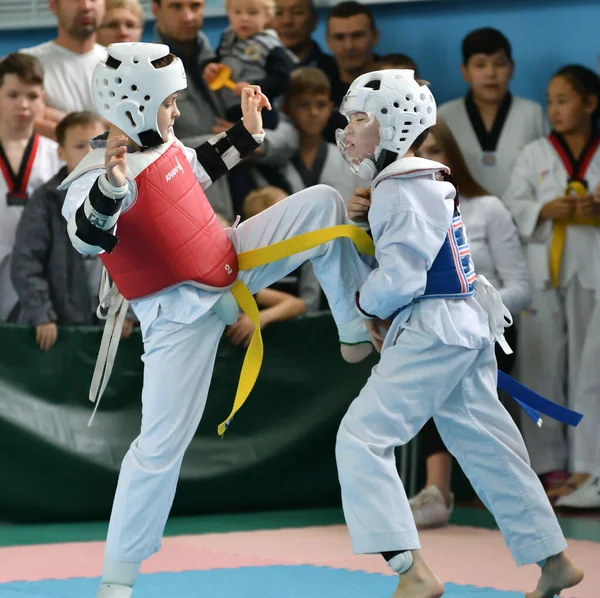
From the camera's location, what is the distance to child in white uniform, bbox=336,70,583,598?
372 centimetres

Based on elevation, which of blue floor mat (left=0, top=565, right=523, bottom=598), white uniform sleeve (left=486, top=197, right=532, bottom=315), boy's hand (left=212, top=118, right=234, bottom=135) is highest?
boy's hand (left=212, top=118, right=234, bottom=135)

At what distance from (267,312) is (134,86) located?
103 inches

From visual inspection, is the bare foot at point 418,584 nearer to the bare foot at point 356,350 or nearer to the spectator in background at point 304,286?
the bare foot at point 356,350

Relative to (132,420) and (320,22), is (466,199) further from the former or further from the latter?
(320,22)

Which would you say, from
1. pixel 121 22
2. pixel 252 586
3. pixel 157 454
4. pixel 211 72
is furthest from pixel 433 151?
pixel 157 454

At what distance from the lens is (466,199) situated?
20.6ft

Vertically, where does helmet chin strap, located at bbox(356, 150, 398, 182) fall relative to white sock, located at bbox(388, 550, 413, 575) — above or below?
above

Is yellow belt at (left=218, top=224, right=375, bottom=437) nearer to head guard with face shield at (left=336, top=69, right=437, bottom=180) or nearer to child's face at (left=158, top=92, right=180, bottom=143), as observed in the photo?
head guard with face shield at (left=336, top=69, right=437, bottom=180)

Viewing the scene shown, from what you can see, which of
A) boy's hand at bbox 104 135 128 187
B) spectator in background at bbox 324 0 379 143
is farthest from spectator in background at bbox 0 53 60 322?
boy's hand at bbox 104 135 128 187

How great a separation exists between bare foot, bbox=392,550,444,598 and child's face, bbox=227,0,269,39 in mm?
4160

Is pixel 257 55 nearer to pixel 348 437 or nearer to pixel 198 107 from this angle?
pixel 198 107

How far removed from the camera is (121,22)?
727 centimetres

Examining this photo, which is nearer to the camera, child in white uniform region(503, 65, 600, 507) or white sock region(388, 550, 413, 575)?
white sock region(388, 550, 413, 575)

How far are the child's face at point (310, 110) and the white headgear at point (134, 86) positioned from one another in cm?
302
